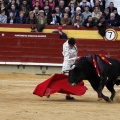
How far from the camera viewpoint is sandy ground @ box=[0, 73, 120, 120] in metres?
8.91

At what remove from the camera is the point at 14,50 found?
18.5 meters

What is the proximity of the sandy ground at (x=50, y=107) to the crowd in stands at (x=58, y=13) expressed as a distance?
4215mm

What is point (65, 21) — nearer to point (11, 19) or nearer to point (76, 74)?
point (11, 19)

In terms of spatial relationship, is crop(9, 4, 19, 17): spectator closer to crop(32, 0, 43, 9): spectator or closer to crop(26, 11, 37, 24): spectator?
crop(26, 11, 37, 24): spectator

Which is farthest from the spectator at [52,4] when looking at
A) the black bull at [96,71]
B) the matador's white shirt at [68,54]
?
the black bull at [96,71]

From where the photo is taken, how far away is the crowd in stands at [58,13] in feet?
58.7

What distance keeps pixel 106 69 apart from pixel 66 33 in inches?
287

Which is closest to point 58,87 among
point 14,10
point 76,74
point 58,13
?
point 76,74

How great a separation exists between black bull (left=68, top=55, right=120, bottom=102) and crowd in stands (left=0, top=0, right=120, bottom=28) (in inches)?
253

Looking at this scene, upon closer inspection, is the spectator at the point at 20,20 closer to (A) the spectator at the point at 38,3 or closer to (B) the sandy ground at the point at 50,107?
(A) the spectator at the point at 38,3

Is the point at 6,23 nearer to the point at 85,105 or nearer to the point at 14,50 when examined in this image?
the point at 14,50

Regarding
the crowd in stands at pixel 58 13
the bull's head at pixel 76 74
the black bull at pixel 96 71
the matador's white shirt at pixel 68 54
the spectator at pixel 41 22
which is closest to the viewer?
the black bull at pixel 96 71

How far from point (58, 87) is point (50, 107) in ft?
→ 5.11

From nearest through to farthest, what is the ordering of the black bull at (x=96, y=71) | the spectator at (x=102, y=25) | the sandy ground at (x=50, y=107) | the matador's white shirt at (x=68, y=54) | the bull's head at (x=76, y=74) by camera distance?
the sandy ground at (x=50, y=107) < the black bull at (x=96, y=71) < the bull's head at (x=76, y=74) < the matador's white shirt at (x=68, y=54) < the spectator at (x=102, y=25)
